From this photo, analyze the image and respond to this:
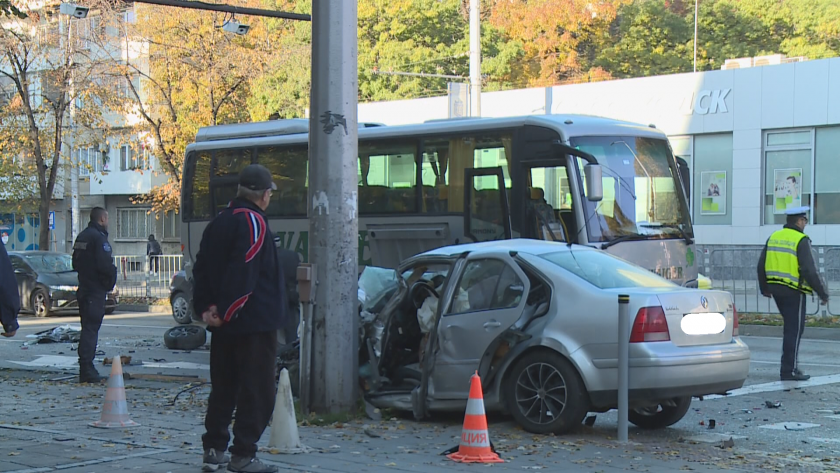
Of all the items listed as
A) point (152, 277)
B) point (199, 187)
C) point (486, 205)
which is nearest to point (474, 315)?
point (486, 205)

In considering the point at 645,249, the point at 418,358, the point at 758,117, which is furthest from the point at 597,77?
the point at 418,358

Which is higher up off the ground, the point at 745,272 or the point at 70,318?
the point at 745,272

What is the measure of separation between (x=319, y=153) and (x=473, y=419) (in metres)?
2.93

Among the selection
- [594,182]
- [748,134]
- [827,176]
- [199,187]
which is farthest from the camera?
[748,134]

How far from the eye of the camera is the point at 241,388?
6484 mm

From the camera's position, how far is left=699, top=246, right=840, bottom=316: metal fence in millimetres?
21031

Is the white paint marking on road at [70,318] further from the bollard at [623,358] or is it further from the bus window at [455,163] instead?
the bollard at [623,358]

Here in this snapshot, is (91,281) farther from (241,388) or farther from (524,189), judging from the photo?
(524,189)

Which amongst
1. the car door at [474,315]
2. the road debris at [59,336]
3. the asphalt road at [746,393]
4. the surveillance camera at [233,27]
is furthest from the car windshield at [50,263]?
the car door at [474,315]

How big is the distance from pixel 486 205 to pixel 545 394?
8292 mm

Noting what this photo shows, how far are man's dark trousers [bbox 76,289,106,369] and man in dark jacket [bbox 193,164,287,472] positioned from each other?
601 cm

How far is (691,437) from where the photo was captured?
8.31 meters

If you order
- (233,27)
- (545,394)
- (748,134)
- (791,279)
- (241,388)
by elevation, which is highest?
(233,27)

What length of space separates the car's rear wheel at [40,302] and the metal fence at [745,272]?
50.8 feet
